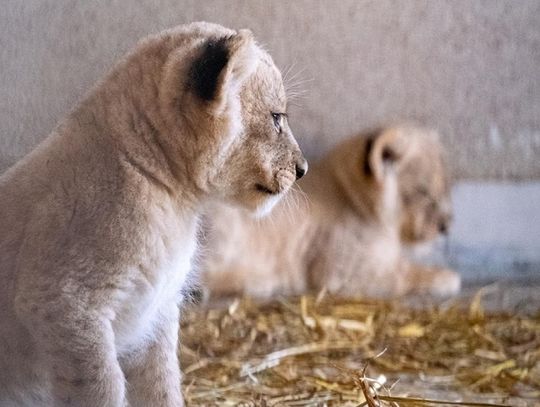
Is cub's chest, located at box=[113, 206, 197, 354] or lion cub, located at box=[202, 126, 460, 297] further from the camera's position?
lion cub, located at box=[202, 126, 460, 297]

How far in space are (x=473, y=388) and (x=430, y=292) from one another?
1.42 m

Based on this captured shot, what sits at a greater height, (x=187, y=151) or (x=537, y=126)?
(x=187, y=151)

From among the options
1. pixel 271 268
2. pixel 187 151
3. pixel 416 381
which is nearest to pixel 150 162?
pixel 187 151

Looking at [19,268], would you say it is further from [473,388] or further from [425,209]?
[425,209]

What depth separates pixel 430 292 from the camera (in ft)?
13.1

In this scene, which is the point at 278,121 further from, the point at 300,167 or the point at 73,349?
the point at 73,349

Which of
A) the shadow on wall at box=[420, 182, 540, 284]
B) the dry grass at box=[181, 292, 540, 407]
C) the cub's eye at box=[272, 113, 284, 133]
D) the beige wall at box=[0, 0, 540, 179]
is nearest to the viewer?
the cub's eye at box=[272, 113, 284, 133]

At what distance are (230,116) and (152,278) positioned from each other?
34 centimetres

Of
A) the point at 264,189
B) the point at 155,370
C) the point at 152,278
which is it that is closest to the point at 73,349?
the point at 152,278

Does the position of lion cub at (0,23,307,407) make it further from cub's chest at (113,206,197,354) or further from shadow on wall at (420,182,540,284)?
shadow on wall at (420,182,540,284)

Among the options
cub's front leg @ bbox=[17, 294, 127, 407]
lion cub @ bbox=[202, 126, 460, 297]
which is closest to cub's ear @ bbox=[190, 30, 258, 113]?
cub's front leg @ bbox=[17, 294, 127, 407]

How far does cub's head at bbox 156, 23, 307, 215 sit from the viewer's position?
1.72m

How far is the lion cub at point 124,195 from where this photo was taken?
5.45 ft

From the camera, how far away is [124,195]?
173 cm
